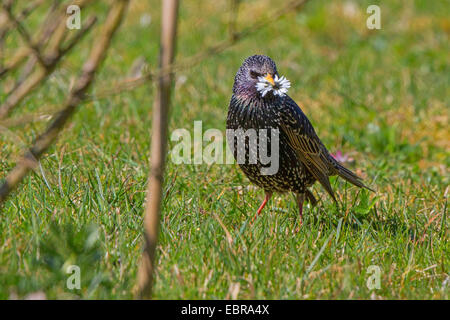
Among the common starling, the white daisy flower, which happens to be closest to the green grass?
the common starling

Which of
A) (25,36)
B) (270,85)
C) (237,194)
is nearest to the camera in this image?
(25,36)

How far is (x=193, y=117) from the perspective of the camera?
229 inches

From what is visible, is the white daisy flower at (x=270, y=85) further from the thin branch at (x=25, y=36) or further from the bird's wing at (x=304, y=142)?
the thin branch at (x=25, y=36)

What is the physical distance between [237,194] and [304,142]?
587 millimetres

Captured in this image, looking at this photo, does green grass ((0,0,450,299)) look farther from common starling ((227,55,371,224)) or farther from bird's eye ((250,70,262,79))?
bird's eye ((250,70,262,79))

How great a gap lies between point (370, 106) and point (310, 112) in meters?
0.74

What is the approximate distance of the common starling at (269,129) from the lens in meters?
4.10

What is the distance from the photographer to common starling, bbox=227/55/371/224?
4098 mm

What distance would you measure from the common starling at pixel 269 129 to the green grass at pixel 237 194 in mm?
211

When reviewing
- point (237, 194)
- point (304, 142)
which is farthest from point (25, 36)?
point (304, 142)

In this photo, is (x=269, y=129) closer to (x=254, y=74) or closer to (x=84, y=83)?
(x=254, y=74)

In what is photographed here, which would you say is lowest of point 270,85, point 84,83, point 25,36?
point 84,83

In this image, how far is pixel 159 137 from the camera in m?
2.45
